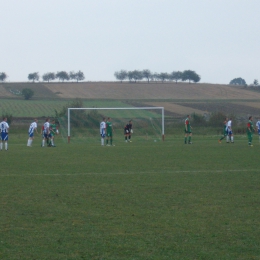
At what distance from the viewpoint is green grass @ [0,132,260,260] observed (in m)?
7.10

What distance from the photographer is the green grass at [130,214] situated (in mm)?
7098

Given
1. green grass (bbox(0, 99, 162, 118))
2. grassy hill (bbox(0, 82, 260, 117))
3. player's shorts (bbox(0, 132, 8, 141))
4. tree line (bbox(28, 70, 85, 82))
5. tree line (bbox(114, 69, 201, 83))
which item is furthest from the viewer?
tree line (bbox(28, 70, 85, 82))

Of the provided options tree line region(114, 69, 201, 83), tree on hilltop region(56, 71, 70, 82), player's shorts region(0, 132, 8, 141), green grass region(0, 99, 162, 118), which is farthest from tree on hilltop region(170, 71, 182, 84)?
player's shorts region(0, 132, 8, 141)

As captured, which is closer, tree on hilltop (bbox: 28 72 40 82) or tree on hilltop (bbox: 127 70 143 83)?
tree on hilltop (bbox: 127 70 143 83)

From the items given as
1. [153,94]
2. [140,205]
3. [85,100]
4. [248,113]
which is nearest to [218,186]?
[140,205]

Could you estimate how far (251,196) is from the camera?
442 inches

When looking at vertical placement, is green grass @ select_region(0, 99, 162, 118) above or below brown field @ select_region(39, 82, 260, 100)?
below

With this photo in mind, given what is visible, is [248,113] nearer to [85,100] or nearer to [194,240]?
[85,100]

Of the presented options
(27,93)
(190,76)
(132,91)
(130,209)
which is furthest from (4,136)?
(190,76)

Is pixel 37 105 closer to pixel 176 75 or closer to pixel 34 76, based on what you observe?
pixel 176 75

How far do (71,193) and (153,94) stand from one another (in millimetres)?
64440

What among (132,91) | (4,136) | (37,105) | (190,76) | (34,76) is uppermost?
(34,76)

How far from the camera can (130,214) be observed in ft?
30.6

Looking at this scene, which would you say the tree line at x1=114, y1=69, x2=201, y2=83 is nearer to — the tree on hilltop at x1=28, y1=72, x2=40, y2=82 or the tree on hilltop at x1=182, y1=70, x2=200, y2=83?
the tree on hilltop at x1=182, y1=70, x2=200, y2=83
